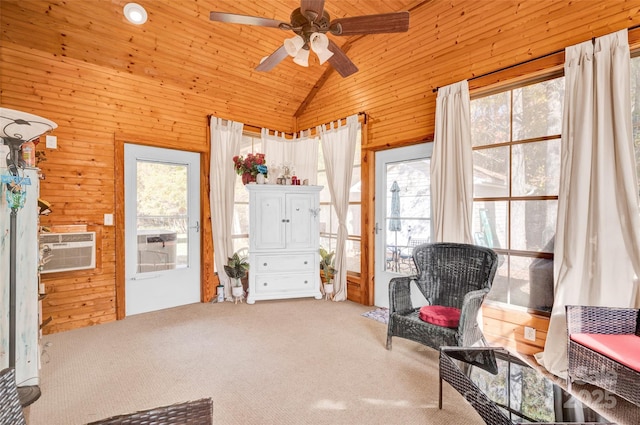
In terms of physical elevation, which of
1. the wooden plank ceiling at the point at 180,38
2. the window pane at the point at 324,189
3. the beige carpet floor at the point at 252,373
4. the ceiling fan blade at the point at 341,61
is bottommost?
the beige carpet floor at the point at 252,373

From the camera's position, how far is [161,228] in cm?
386

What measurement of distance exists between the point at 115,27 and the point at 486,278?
14.0 feet

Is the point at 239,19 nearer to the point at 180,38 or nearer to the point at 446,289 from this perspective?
the point at 180,38

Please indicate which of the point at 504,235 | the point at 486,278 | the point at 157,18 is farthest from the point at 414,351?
the point at 157,18

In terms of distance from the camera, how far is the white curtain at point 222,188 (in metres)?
4.16

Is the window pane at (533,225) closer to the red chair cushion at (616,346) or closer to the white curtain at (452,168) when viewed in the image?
the white curtain at (452,168)

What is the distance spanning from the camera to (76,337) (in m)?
2.99

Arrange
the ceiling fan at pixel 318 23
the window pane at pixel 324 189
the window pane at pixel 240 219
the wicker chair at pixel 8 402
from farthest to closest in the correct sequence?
the window pane at pixel 324 189 < the window pane at pixel 240 219 < the ceiling fan at pixel 318 23 < the wicker chair at pixel 8 402

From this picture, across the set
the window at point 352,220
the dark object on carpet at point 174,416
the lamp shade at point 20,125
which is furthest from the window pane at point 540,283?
the lamp shade at point 20,125

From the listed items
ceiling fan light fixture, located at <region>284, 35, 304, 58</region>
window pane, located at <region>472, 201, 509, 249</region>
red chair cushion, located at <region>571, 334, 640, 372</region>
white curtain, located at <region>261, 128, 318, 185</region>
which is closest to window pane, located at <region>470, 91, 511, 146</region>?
window pane, located at <region>472, 201, 509, 249</region>

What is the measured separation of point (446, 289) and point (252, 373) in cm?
177

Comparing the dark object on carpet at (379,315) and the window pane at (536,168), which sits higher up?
the window pane at (536,168)

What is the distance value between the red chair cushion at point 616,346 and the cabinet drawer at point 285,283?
2879 millimetres

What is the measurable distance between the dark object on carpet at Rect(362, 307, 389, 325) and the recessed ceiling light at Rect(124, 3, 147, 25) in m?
3.96
